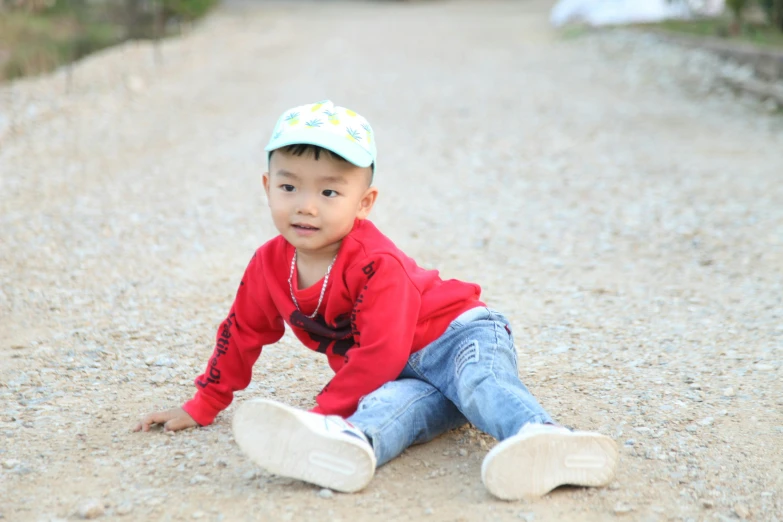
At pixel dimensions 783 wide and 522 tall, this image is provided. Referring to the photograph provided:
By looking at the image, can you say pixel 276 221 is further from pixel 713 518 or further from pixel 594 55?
pixel 594 55

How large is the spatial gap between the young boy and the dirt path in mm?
101

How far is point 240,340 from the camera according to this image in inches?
111

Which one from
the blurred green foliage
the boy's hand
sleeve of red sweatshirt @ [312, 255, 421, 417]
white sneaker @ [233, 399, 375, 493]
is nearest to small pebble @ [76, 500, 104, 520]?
white sneaker @ [233, 399, 375, 493]

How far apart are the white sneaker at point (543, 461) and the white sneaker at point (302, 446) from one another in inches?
13.1

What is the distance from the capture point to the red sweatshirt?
259cm

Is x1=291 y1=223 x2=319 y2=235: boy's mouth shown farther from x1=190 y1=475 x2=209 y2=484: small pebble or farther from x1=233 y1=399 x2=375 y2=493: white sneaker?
x1=190 y1=475 x2=209 y2=484: small pebble

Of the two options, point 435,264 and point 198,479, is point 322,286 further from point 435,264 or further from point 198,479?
point 435,264

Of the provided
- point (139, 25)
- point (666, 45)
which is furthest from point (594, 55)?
point (139, 25)

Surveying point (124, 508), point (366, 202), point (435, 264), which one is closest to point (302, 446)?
point (124, 508)

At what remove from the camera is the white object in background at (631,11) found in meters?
15.4

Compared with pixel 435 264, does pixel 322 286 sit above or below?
above

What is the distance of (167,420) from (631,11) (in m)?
14.8

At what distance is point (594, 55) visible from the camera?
1271 cm

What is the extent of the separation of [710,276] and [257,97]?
6.40 m
